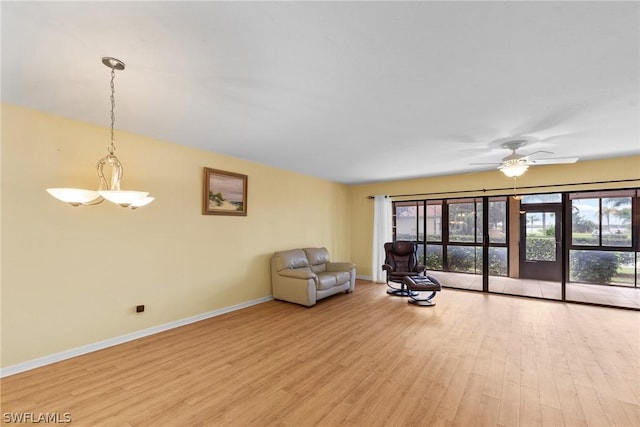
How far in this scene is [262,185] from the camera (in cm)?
478

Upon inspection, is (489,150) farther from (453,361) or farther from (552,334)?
(453,361)

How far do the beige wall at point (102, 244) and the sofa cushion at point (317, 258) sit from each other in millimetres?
1134

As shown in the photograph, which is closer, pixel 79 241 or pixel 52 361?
pixel 52 361

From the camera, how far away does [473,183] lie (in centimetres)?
541

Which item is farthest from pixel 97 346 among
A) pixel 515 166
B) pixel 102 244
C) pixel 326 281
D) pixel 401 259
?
pixel 515 166

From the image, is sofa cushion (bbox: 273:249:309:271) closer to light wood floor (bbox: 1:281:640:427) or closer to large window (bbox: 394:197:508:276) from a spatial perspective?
light wood floor (bbox: 1:281:640:427)

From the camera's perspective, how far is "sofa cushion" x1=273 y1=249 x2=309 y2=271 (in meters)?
4.71

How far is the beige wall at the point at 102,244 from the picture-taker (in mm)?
2438

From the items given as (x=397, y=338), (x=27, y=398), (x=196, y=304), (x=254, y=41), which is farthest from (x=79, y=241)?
(x=397, y=338)

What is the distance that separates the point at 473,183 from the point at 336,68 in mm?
4723

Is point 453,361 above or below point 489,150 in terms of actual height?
below

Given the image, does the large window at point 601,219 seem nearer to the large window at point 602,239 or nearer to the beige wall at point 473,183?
the large window at point 602,239

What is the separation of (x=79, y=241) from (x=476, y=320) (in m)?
5.11

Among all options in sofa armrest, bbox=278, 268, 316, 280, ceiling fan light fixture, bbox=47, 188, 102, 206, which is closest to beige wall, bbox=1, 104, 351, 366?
sofa armrest, bbox=278, 268, 316, 280
